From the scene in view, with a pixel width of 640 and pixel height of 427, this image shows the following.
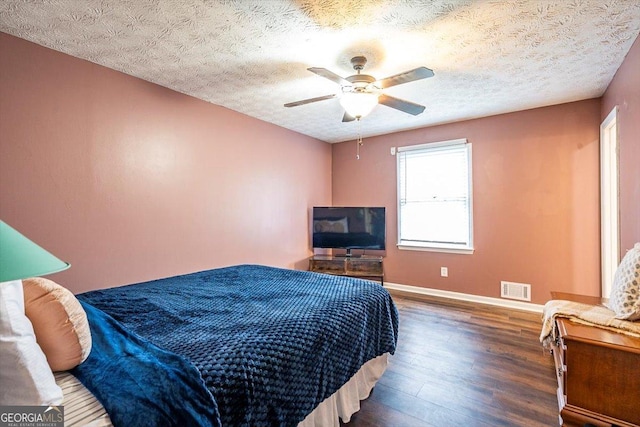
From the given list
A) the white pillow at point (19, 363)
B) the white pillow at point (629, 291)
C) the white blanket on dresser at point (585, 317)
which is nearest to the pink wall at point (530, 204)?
the white blanket on dresser at point (585, 317)

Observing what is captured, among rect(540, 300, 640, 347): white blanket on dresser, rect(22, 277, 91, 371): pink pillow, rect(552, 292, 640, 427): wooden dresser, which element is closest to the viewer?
rect(22, 277, 91, 371): pink pillow

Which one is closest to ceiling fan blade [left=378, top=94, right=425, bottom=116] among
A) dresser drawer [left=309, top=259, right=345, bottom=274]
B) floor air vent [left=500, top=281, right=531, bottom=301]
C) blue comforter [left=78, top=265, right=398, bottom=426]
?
blue comforter [left=78, top=265, right=398, bottom=426]

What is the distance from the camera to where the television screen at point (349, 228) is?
4582 mm

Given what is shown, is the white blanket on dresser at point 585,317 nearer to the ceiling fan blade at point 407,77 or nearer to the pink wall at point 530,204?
the pink wall at point 530,204

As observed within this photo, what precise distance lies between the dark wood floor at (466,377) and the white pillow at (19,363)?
1.55m

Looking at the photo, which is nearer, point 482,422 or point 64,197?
point 482,422

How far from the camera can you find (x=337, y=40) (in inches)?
84.8

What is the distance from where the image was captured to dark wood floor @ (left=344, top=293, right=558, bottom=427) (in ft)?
6.11

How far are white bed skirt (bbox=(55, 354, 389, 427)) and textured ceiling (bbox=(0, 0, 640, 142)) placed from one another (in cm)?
199

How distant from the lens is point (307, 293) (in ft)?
6.76

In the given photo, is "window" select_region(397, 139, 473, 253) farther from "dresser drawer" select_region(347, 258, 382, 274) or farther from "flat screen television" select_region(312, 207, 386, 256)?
"dresser drawer" select_region(347, 258, 382, 274)

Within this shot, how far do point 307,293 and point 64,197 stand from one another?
2049 millimetres

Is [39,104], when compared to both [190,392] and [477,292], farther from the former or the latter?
[477,292]

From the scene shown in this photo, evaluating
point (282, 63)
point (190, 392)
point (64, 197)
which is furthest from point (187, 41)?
point (190, 392)
